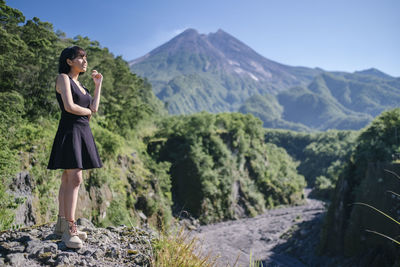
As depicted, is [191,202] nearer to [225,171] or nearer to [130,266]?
[225,171]

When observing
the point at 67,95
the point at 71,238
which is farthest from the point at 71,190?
the point at 67,95

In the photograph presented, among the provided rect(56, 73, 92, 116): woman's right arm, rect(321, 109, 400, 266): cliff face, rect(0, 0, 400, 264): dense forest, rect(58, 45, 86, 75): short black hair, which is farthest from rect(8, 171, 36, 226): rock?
rect(321, 109, 400, 266): cliff face

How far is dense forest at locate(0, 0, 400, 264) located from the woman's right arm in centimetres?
167

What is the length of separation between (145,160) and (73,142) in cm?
3000

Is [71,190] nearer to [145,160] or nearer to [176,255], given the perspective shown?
[176,255]

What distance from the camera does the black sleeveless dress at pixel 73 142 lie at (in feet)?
12.8

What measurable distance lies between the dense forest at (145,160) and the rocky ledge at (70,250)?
0.63 meters

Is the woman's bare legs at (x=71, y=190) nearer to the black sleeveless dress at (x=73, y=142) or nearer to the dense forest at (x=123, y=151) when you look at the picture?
the black sleeveless dress at (x=73, y=142)

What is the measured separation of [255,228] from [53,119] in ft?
102

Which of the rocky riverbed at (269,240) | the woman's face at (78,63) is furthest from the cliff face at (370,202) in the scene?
the woman's face at (78,63)

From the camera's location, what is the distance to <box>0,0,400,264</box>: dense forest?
12812 mm

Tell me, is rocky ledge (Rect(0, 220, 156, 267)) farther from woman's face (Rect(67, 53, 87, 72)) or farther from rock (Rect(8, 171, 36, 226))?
rock (Rect(8, 171, 36, 226))

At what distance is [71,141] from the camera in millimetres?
3922

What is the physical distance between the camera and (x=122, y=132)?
95.7 feet
